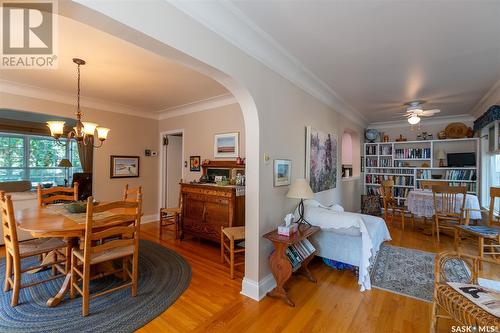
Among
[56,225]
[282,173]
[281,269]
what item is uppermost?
[282,173]

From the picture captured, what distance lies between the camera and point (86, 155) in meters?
4.36

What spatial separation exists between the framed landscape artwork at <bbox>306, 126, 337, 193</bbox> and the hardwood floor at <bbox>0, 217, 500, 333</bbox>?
1362mm

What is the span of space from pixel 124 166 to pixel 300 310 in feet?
14.3

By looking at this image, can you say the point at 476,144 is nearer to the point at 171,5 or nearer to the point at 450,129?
the point at 450,129

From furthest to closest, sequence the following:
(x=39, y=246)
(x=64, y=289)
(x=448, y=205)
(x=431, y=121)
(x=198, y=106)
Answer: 1. (x=431, y=121)
2. (x=198, y=106)
3. (x=448, y=205)
4. (x=39, y=246)
5. (x=64, y=289)

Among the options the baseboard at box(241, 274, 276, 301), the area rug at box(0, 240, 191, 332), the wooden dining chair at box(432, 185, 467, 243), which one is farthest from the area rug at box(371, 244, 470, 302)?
the area rug at box(0, 240, 191, 332)

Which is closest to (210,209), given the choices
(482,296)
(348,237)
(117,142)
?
(348,237)

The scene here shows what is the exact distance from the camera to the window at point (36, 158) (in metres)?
4.50

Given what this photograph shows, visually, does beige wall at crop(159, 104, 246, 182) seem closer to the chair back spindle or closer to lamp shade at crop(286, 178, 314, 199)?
lamp shade at crop(286, 178, 314, 199)

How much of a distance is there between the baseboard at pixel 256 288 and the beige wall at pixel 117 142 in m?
3.62

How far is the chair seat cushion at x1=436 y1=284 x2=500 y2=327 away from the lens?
1.34 metres

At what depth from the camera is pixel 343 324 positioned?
1.96m

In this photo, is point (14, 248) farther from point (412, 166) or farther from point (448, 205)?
point (412, 166)

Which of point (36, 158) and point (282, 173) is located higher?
point (36, 158)
